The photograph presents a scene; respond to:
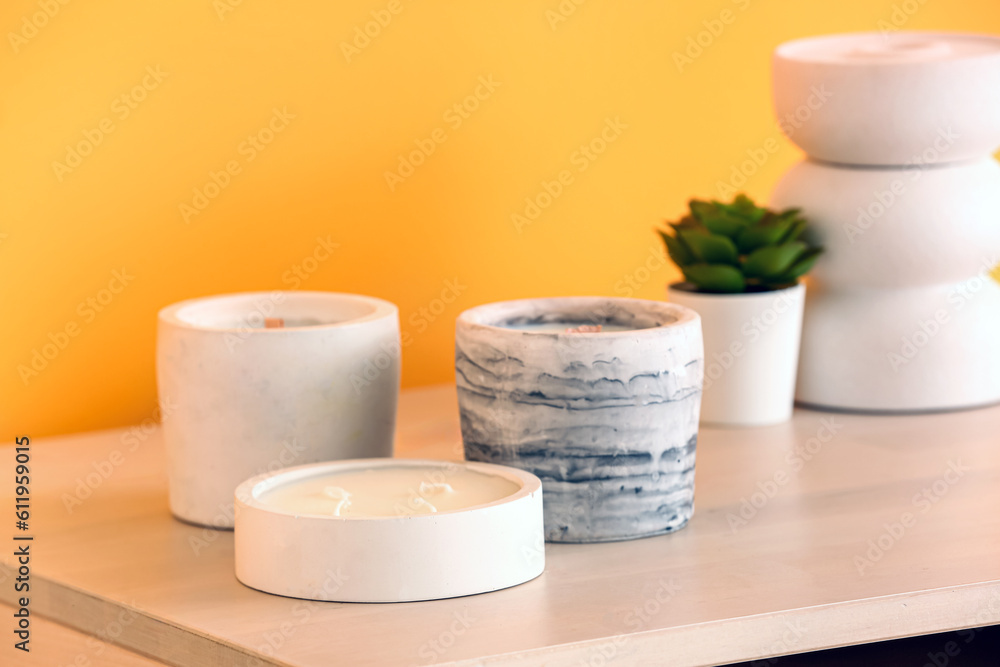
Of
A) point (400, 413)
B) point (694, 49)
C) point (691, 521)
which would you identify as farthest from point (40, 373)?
point (694, 49)

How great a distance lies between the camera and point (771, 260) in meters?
0.89

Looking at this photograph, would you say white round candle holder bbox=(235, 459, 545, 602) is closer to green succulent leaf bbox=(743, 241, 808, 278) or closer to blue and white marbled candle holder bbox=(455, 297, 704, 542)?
blue and white marbled candle holder bbox=(455, 297, 704, 542)

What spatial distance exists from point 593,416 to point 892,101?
1.29 feet

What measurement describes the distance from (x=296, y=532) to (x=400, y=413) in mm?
394

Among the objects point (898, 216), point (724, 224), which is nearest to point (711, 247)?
point (724, 224)

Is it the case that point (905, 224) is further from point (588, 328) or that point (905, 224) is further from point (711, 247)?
point (588, 328)

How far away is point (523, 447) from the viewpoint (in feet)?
2.16

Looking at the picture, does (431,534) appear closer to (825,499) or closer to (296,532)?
(296,532)

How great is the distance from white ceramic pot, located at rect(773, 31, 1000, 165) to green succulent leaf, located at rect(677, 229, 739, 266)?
0.11m

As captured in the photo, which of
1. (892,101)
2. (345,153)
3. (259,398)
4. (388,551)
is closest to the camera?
(388,551)

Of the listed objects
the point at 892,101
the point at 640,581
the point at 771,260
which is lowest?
the point at 640,581

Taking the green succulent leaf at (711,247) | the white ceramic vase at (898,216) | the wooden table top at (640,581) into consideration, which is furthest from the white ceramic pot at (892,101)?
the wooden table top at (640,581)

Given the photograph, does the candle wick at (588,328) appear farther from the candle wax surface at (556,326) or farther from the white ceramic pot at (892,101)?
the white ceramic pot at (892,101)

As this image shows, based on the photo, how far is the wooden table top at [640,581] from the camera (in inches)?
21.1
